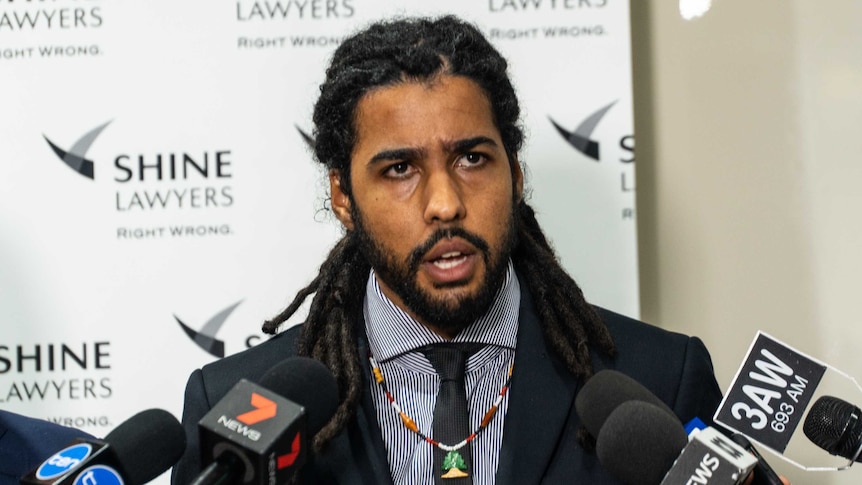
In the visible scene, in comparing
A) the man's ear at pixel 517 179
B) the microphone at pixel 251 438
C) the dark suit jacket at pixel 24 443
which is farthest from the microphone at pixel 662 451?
the dark suit jacket at pixel 24 443

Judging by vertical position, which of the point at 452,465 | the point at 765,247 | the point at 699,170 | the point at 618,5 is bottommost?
the point at 452,465

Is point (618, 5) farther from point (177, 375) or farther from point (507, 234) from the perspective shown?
point (177, 375)

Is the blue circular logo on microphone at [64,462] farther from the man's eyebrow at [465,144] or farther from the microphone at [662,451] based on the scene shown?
the man's eyebrow at [465,144]

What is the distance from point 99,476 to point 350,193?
0.95 m

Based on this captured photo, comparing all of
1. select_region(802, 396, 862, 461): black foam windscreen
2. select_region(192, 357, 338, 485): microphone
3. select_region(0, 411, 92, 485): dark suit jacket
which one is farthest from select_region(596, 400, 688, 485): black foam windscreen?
select_region(0, 411, 92, 485): dark suit jacket

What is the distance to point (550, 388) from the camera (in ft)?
5.85

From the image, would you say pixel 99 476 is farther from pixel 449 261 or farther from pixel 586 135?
pixel 586 135

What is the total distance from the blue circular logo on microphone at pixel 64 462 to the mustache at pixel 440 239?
75 cm

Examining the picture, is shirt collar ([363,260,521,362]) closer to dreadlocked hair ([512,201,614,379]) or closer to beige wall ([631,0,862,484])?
dreadlocked hair ([512,201,614,379])

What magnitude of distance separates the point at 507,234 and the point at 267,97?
830 millimetres

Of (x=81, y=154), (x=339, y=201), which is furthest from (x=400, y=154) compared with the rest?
(x=81, y=154)

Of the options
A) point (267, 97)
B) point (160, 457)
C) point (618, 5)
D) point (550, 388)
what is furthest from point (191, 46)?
point (160, 457)

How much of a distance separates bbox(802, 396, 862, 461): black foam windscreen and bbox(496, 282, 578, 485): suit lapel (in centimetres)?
51

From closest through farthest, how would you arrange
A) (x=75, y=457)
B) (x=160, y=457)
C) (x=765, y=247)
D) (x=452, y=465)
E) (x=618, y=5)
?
1. (x=75, y=457)
2. (x=160, y=457)
3. (x=452, y=465)
4. (x=618, y=5)
5. (x=765, y=247)
